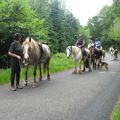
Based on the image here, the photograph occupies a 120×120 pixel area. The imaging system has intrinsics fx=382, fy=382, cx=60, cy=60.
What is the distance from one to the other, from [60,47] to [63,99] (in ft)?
144

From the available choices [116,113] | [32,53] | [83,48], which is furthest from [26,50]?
[83,48]

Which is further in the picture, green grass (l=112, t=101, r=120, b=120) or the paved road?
the paved road

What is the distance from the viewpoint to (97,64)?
95.1ft

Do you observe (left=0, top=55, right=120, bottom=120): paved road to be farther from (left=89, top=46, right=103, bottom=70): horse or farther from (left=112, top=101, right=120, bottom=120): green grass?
(left=89, top=46, right=103, bottom=70): horse

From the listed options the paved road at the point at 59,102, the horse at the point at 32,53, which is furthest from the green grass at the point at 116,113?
the horse at the point at 32,53

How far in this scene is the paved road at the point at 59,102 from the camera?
32.0ft

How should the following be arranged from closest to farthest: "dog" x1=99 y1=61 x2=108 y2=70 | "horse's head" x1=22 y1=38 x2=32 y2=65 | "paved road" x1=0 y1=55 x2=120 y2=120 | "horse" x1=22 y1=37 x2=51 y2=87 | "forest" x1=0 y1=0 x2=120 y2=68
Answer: "paved road" x1=0 y1=55 x2=120 y2=120 < "horse's head" x1=22 y1=38 x2=32 y2=65 < "horse" x1=22 y1=37 x2=51 y2=87 < "dog" x1=99 y1=61 x2=108 y2=70 < "forest" x1=0 y1=0 x2=120 y2=68

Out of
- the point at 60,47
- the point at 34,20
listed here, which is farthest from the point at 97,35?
the point at 34,20

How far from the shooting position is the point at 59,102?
11.7m

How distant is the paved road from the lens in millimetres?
9742

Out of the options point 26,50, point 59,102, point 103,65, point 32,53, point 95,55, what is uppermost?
point 26,50

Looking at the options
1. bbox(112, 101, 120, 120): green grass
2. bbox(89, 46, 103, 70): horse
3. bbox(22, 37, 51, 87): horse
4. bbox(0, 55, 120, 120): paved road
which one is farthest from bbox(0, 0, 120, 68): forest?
bbox(112, 101, 120, 120): green grass

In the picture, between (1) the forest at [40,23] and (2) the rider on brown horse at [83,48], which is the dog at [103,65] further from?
(1) the forest at [40,23]

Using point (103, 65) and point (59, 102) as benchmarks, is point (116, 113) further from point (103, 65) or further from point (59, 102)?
point (103, 65)
